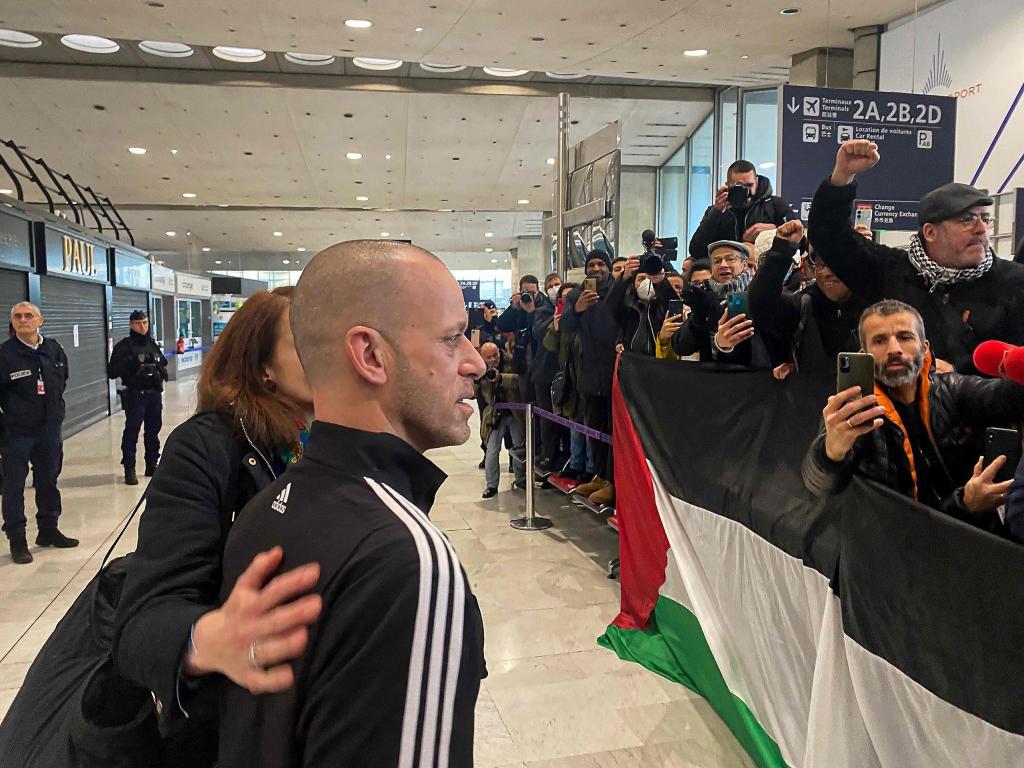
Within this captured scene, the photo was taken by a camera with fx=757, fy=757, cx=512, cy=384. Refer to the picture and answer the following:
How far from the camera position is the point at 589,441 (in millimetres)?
5879

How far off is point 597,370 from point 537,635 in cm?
199

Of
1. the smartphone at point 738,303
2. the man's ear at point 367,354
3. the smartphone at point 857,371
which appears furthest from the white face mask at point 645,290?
the man's ear at point 367,354

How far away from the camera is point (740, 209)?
489 cm

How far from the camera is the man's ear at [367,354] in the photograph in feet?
3.09

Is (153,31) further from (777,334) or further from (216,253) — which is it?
(216,253)

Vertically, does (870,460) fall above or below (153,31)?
below

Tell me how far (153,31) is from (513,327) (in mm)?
4925

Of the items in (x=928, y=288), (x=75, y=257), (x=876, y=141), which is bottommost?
(x=928, y=288)

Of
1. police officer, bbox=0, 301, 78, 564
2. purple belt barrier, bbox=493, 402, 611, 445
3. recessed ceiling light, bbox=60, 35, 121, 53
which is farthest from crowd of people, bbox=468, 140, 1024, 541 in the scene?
recessed ceiling light, bbox=60, 35, 121, 53

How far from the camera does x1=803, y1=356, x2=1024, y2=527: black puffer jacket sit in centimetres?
195

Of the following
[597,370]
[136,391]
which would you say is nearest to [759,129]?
[597,370]

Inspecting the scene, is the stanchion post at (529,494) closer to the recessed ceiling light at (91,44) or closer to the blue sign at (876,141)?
the blue sign at (876,141)

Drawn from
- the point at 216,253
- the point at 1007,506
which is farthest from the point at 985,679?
the point at 216,253

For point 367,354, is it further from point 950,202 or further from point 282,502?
point 950,202
